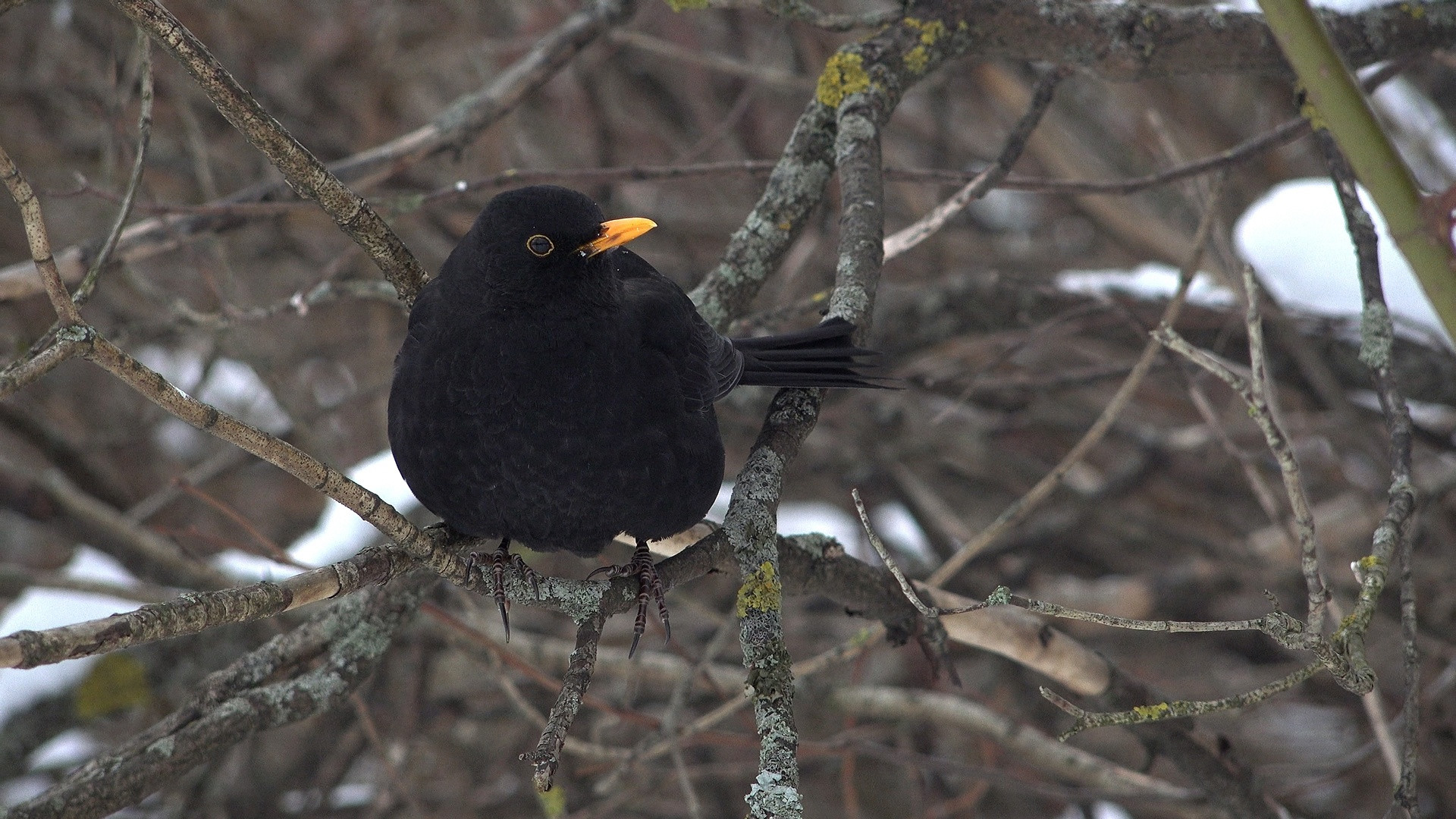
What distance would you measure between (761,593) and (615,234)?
87 centimetres

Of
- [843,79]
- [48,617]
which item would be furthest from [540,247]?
[48,617]

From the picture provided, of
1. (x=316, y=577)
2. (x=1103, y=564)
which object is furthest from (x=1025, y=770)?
(x=316, y=577)

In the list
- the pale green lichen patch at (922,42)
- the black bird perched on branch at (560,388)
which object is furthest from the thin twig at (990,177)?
the black bird perched on branch at (560,388)

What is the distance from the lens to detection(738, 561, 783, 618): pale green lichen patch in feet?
6.51

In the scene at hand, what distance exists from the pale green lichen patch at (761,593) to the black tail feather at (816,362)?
2.17 feet

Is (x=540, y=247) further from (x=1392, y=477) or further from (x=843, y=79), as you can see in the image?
(x=1392, y=477)

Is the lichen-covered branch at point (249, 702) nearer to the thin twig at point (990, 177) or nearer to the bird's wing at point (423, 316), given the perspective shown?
the bird's wing at point (423, 316)

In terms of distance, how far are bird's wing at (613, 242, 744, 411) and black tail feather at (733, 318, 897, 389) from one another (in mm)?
77

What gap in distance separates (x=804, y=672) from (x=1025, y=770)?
1.70 m

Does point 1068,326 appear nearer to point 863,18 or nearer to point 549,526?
point 863,18

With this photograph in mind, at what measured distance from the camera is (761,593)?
200 centimetres

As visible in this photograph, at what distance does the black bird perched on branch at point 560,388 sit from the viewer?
2299 millimetres

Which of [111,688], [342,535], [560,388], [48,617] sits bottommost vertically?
[560,388]

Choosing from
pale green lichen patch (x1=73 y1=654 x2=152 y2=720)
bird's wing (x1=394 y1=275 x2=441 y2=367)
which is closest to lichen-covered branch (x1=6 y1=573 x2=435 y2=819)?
bird's wing (x1=394 y1=275 x2=441 y2=367)
